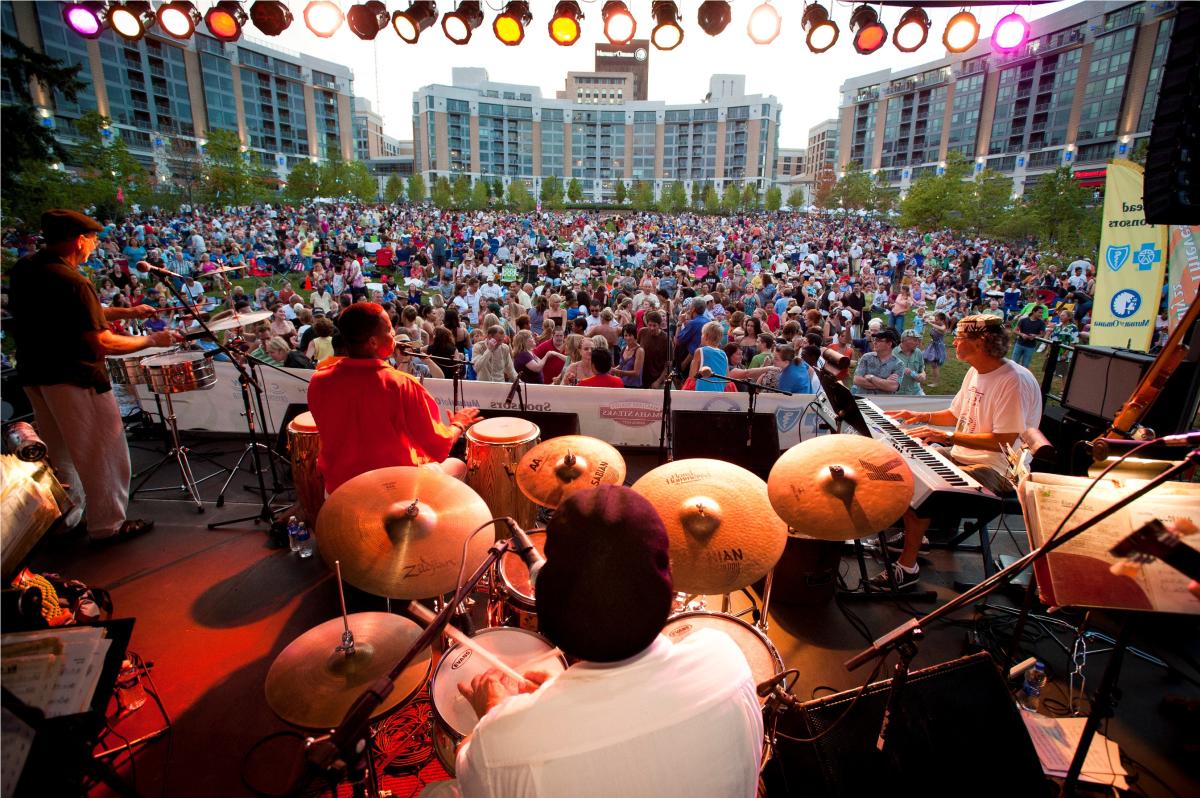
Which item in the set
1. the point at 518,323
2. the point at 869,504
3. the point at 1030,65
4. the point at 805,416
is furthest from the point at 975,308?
the point at 1030,65

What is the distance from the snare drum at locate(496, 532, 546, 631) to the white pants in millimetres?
3498

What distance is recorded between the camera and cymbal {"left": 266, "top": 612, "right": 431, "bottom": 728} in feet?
6.72

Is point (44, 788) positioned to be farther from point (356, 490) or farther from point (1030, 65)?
point (1030, 65)

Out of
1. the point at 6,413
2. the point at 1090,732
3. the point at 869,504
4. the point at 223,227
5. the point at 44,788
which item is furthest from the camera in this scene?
the point at 223,227

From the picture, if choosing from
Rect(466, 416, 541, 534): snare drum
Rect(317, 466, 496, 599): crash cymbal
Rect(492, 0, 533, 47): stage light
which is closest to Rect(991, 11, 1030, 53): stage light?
Rect(492, 0, 533, 47): stage light

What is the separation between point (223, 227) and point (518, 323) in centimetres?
2913

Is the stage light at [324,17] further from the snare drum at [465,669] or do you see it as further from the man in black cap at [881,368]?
the man in black cap at [881,368]

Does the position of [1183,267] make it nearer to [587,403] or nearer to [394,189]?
[587,403]

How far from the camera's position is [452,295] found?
14672 millimetres

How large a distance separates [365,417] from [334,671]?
1.38 meters

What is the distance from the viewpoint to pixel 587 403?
256 inches

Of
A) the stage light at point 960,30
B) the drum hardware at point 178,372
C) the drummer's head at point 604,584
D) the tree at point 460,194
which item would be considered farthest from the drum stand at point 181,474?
the tree at point 460,194

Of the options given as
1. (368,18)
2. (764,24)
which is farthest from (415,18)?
(764,24)

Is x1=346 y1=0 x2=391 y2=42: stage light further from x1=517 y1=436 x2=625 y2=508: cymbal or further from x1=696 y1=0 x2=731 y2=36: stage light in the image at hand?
x1=517 y1=436 x2=625 y2=508: cymbal
